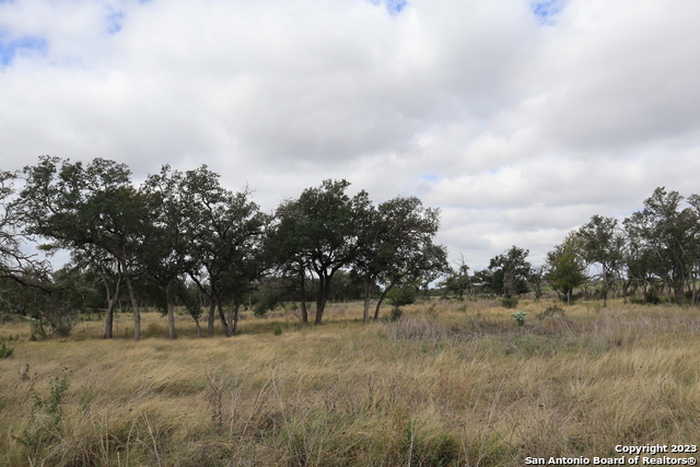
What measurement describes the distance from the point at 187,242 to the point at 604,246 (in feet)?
138

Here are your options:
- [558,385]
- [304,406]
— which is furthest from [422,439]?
[558,385]

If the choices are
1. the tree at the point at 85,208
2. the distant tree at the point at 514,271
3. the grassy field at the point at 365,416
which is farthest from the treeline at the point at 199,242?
the distant tree at the point at 514,271

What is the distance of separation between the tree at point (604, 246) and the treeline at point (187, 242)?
24.1m

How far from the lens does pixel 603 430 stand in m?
3.75

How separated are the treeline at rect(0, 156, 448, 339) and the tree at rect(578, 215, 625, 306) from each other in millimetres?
24088

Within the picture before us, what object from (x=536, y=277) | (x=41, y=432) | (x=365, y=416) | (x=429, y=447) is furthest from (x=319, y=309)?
(x=536, y=277)

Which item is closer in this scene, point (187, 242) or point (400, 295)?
point (187, 242)

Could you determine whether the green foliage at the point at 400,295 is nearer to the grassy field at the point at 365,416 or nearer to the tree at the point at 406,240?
the tree at the point at 406,240

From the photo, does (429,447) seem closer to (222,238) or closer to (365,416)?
(365,416)

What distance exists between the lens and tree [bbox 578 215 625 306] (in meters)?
42.4

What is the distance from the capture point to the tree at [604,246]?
42381 mm

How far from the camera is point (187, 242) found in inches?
943

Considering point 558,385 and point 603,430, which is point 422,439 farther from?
point 558,385

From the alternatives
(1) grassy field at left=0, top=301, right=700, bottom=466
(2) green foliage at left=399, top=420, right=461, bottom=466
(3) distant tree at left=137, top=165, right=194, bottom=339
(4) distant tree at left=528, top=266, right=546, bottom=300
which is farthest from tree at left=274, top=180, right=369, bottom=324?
(4) distant tree at left=528, top=266, right=546, bottom=300
